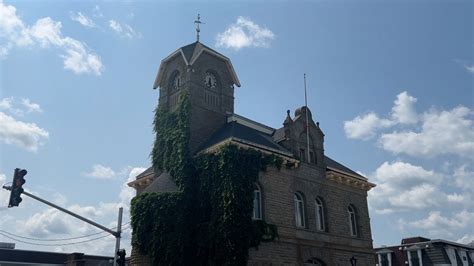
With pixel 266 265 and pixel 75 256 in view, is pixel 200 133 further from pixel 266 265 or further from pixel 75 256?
pixel 75 256

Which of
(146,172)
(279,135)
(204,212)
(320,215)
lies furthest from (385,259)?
(204,212)

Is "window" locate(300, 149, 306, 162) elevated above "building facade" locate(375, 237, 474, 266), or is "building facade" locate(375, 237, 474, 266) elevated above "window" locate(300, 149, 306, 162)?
"window" locate(300, 149, 306, 162)

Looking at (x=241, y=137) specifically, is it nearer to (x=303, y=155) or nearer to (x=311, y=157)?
(x=303, y=155)

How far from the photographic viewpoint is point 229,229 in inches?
981

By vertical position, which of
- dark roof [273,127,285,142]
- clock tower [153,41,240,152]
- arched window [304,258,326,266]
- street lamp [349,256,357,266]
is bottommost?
arched window [304,258,326,266]

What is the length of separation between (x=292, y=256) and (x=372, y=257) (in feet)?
31.3

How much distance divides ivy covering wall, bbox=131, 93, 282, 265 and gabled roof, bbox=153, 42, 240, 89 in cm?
615

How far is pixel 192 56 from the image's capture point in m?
33.0

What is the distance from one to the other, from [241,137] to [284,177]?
379 cm

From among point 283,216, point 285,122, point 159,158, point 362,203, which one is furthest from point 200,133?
point 362,203

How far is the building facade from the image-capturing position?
47000 mm

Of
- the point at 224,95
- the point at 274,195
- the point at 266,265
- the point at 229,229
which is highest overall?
the point at 224,95

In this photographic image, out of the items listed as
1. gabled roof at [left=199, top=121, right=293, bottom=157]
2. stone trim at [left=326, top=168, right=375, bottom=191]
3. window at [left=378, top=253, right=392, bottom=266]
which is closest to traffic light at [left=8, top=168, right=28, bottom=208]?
gabled roof at [left=199, top=121, right=293, bottom=157]

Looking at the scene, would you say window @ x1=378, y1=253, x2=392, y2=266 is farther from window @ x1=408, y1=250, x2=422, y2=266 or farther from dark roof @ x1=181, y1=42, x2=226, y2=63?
dark roof @ x1=181, y1=42, x2=226, y2=63
